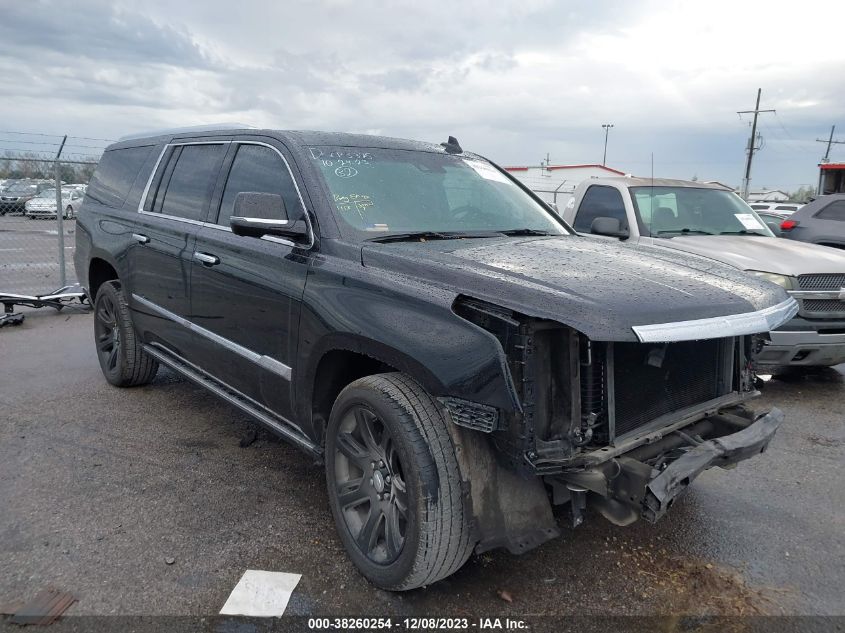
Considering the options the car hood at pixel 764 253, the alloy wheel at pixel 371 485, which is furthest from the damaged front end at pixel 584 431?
the car hood at pixel 764 253

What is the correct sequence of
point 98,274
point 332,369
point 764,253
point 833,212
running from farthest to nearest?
1. point 833,212
2. point 764,253
3. point 98,274
4. point 332,369

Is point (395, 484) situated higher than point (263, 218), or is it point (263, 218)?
point (263, 218)

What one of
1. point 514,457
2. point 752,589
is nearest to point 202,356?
point 514,457

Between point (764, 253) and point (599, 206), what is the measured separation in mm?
1836

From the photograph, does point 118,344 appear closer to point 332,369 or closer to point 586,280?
point 332,369

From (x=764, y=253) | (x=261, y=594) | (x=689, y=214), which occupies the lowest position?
(x=261, y=594)

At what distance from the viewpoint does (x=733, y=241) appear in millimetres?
6328

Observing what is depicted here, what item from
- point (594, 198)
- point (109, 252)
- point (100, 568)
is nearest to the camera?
point (100, 568)

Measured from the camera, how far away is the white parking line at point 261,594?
8.87 feet

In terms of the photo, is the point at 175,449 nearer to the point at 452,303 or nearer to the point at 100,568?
the point at 100,568

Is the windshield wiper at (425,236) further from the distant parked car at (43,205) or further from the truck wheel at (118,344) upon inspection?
the distant parked car at (43,205)

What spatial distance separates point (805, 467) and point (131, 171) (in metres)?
5.17

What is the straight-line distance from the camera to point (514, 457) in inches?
94.2

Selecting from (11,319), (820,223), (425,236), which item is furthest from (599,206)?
(11,319)
